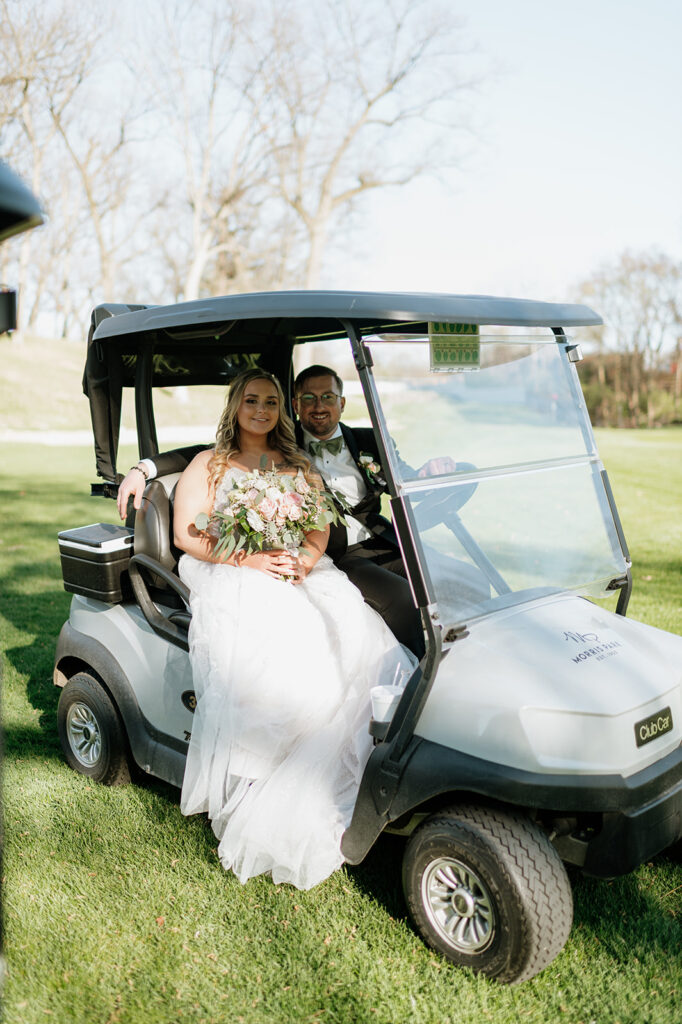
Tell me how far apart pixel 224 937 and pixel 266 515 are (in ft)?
4.28

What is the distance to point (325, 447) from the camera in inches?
139

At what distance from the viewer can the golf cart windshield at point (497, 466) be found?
7.88 feet

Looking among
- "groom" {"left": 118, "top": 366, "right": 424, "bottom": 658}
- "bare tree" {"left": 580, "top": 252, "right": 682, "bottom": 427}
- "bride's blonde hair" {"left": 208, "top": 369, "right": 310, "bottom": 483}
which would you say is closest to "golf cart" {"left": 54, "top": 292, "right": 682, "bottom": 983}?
→ "groom" {"left": 118, "top": 366, "right": 424, "bottom": 658}

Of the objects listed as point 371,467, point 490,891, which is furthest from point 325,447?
point 490,891

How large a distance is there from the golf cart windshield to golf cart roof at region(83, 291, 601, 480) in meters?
0.15

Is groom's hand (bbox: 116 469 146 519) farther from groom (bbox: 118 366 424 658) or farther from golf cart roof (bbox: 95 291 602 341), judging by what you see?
golf cart roof (bbox: 95 291 602 341)

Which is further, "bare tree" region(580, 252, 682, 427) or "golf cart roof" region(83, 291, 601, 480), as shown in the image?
"bare tree" region(580, 252, 682, 427)

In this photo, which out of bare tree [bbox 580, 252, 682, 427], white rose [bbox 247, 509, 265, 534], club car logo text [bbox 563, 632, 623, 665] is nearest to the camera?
club car logo text [bbox 563, 632, 623, 665]

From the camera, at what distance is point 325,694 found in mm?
2557

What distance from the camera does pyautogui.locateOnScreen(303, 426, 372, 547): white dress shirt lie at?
3.47m

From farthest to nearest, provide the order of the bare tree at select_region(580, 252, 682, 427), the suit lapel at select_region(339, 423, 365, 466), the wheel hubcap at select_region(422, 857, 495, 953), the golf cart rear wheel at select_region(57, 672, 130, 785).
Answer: the bare tree at select_region(580, 252, 682, 427) → the suit lapel at select_region(339, 423, 365, 466) → the golf cart rear wheel at select_region(57, 672, 130, 785) → the wheel hubcap at select_region(422, 857, 495, 953)

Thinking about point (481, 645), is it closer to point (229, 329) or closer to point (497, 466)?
point (497, 466)

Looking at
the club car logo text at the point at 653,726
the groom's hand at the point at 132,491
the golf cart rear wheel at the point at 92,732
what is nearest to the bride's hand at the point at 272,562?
the groom's hand at the point at 132,491

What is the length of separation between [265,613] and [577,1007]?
1386 millimetres
